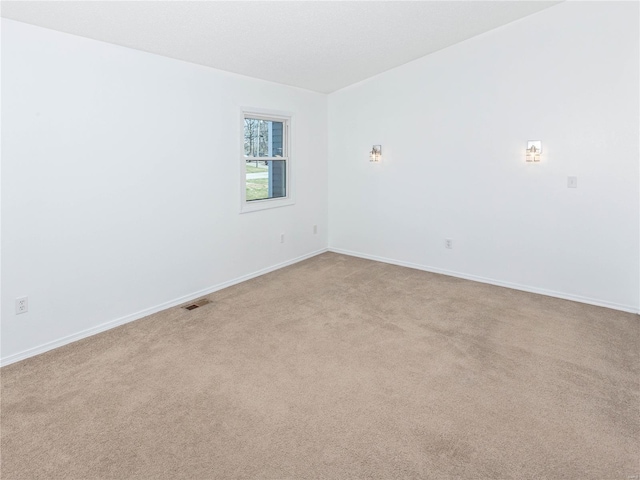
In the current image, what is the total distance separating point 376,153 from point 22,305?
422 centimetres

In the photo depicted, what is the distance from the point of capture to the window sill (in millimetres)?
4625

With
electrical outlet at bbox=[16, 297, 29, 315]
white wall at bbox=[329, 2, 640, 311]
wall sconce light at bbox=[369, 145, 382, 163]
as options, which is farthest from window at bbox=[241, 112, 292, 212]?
electrical outlet at bbox=[16, 297, 29, 315]

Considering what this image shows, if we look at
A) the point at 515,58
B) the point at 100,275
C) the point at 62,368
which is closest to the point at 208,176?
the point at 100,275

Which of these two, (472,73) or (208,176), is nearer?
(208,176)

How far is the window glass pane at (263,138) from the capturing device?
15.3 ft

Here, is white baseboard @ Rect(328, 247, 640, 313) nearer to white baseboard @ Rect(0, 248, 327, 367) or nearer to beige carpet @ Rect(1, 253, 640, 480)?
beige carpet @ Rect(1, 253, 640, 480)

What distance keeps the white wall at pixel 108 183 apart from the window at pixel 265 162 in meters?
0.19

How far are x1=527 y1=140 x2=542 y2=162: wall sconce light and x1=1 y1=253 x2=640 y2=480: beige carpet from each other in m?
1.53

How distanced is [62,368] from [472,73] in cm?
479

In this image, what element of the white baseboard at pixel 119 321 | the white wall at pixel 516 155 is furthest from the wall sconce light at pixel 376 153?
the white baseboard at pixel 119 321

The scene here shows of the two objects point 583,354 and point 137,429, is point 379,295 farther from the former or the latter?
point 137,429

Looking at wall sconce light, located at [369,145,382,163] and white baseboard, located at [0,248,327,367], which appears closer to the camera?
white baseboard, located at [0,248,327,367]

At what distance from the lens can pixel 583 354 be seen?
9.44ft

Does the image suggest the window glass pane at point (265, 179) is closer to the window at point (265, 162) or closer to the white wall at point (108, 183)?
the window at point (265, 162)
